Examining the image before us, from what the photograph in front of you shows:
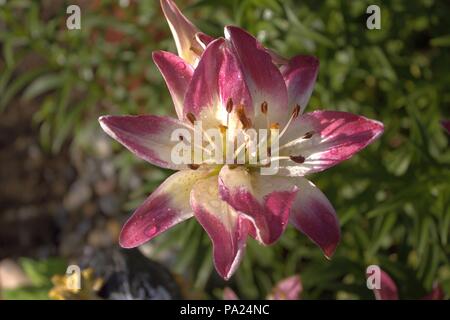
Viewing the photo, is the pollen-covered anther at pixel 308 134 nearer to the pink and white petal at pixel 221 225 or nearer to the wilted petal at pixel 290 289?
the pink and white petal at pixel 221 225

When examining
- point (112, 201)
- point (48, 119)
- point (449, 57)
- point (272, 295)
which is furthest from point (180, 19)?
point (112, 201)

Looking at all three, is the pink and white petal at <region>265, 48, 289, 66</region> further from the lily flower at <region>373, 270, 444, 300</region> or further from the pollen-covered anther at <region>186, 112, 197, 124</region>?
the lily flower at <region>373, 270, 444, 300</region>

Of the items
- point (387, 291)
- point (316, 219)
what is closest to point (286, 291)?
point (387, 291)

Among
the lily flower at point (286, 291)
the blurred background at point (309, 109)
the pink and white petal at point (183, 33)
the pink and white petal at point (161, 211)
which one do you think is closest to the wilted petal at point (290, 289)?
the lily flower at point (286, 291)

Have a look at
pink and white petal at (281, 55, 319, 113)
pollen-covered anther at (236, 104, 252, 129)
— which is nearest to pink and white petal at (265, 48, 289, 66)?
pink and white petal at (281, 55, 319, 113)

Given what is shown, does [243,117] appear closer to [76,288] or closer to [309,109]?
[76,288]
